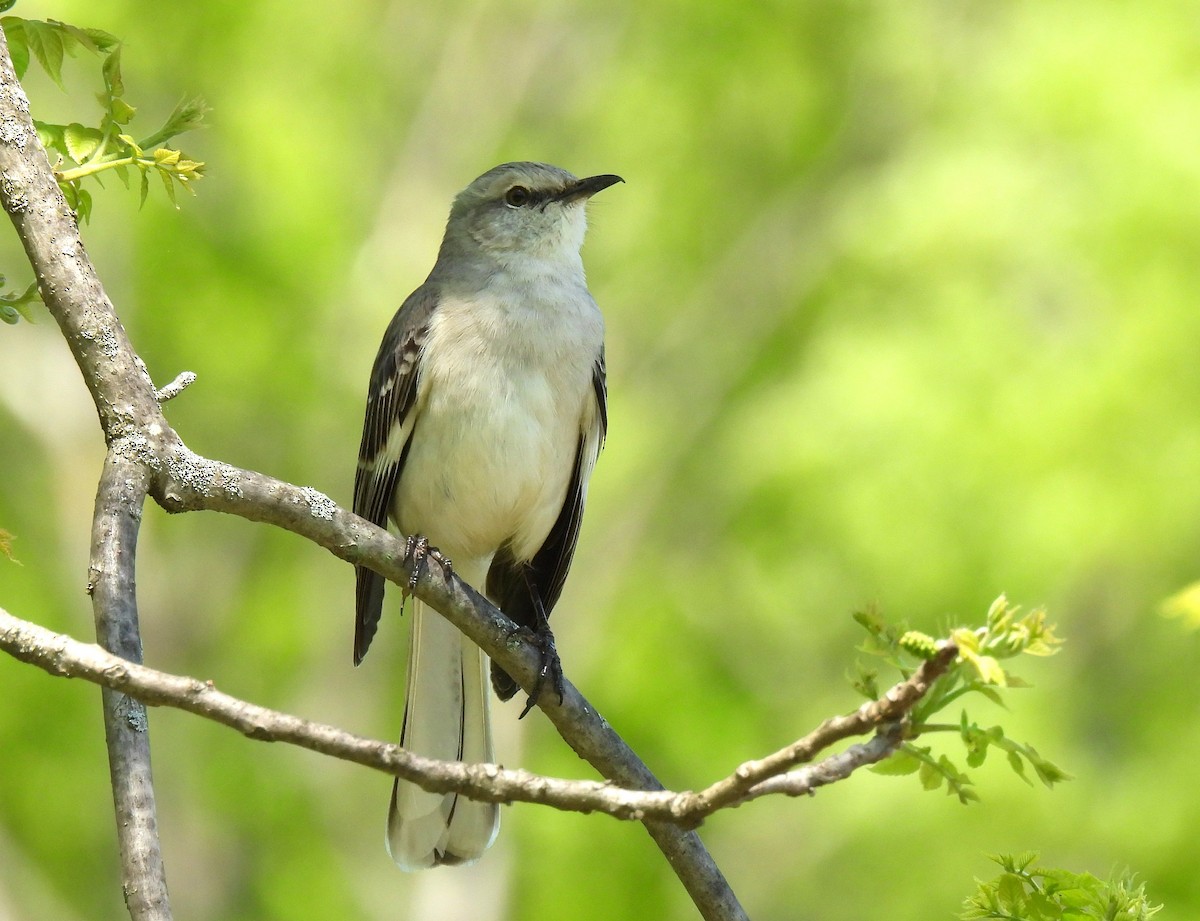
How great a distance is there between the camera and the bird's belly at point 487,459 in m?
4.72

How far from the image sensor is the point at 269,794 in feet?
37.8

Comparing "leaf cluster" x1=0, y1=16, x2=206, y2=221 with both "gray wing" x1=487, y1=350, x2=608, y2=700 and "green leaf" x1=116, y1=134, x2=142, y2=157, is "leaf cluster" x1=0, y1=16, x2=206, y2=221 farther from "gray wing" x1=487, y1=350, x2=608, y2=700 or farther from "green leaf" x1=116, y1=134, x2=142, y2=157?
"gray wing" x1=487, y1=350, x2=608, y2=700

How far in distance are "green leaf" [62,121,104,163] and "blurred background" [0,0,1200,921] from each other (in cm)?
669

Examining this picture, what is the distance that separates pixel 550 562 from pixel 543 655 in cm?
165

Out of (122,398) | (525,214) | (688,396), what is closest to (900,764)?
(122,398)

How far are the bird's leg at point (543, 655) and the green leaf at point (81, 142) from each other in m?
1.55

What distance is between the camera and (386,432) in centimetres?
496

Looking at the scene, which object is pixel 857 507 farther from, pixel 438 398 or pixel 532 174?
pixel 438 398

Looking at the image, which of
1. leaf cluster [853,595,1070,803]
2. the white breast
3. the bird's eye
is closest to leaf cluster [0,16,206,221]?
leaf cluster [853,595,1070,803]

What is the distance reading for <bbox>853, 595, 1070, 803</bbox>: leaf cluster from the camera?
5.33ft

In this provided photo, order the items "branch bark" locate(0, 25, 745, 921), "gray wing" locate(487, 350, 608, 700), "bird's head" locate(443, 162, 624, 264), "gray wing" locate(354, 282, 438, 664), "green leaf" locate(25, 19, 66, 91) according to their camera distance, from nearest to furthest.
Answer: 1. "branch bark" locate(0, 25, 745, 921)
2. "green leaf" locate(25, 19, 66, 91)
3. "gray wing" locate(354, 282, 438, 664)
4. "gray wing" locate(487, 350, 608, 700)
5. "bird's head" locate(443, 162, 624, 264)

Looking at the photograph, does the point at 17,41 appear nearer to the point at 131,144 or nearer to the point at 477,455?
the point at 131,144

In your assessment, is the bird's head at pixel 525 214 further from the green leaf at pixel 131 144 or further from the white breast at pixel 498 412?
the green leaf at pixel 131 144

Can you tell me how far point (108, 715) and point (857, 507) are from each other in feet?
23.8
